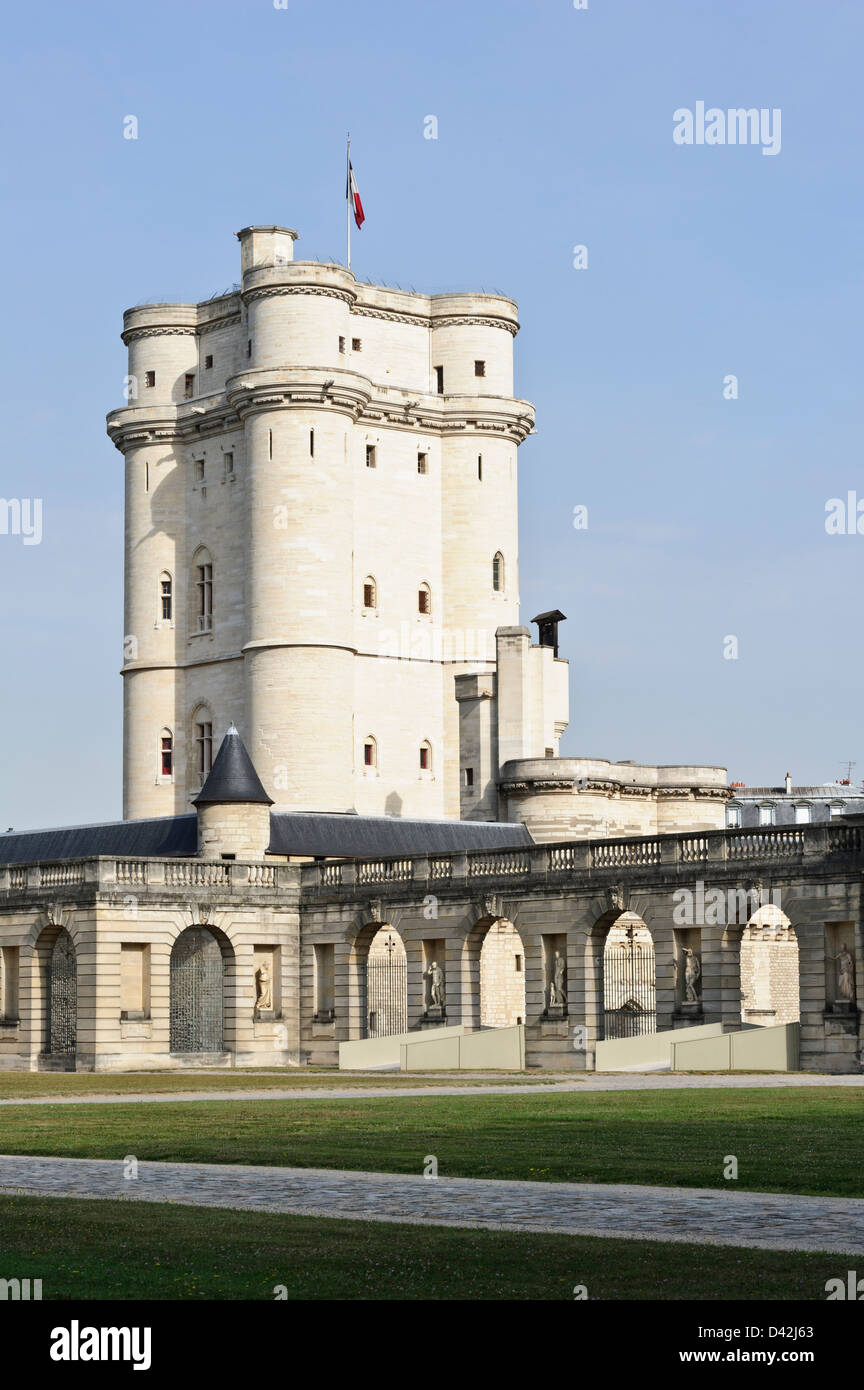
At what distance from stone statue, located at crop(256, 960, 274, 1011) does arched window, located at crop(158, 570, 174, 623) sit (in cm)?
3127

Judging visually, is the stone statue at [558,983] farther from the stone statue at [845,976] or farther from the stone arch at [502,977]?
the stone statue at [845,976]

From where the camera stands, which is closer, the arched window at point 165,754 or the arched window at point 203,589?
the arched window at point 203,589

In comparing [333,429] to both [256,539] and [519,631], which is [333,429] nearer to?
[256,539]

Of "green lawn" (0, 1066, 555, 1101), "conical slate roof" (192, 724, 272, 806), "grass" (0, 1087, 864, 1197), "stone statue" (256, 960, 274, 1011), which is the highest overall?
"conical slate roof" (192, 724, 272, 806)

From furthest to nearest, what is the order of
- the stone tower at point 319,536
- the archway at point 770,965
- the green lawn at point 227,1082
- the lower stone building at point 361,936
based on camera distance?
the stone tower at point 319,536
the archway at point 770,965
the lower stone building at point 361,936
the green lawn at point 227,1082

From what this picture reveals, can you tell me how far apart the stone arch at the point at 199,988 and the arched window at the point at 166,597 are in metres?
30.3

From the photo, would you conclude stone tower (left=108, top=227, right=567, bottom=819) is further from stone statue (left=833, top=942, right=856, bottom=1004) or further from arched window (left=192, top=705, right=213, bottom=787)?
stone statue (left=833, top=942, right=856, bottom=1004)

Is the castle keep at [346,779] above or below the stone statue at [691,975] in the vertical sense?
above

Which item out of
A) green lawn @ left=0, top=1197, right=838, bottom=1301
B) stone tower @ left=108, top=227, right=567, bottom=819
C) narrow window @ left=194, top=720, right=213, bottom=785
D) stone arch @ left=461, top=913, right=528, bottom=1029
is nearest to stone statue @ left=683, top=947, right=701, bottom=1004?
stone arch @ left=461, top=913, right=528, bottom=1029

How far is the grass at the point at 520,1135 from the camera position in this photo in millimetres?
20766

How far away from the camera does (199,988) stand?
60.5m

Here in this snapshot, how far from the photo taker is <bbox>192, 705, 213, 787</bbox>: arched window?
87.5 metres

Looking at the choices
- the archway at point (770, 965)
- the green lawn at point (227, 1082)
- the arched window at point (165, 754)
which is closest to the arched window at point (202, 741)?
the arched window at point (165, 754)
